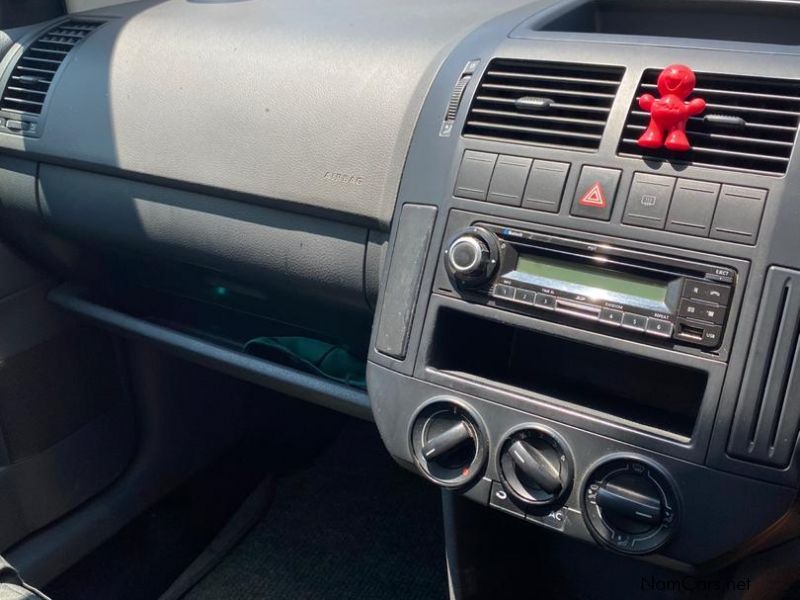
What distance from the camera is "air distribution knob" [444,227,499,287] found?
43.1 inches

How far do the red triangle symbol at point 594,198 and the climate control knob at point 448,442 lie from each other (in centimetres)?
29

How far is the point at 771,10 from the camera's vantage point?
4.19ft

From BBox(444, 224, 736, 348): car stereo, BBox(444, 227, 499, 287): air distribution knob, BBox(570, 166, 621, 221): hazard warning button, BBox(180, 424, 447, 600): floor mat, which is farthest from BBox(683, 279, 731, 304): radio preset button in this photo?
BBox(180, 424, 447, 600): floor mat

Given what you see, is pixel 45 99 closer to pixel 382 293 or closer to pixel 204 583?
pixel 382 293

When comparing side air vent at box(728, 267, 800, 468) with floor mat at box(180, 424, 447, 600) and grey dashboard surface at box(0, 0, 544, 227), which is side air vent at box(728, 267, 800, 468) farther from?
floor mat at box(180, 424, 447, 600)

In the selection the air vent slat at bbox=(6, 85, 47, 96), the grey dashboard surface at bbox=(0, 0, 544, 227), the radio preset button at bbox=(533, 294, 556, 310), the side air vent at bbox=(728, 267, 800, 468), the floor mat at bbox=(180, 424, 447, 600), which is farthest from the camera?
the floor mat at bbox=(180, 424, 447, 600)

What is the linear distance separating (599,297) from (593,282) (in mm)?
23

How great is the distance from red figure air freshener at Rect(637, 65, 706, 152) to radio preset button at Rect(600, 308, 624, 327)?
0.19 m

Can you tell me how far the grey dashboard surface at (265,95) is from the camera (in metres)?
1.28

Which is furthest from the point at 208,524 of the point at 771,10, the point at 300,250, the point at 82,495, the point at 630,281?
the point at 771,10

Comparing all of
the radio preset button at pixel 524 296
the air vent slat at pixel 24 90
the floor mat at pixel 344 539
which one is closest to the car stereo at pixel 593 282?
the radio preset button at pixel 524 296

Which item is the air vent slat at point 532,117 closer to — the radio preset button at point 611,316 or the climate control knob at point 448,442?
the radio preset button at point 611,316

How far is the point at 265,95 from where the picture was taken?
1375 millimetres

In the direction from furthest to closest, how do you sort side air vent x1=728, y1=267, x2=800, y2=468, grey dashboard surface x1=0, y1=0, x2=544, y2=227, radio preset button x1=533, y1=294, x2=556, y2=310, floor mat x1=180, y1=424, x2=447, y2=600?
floor mat x1=180, y1=424, x2=447, y2=600 → grey dashboard surface x1=0, y1=0, x2=544, y2=227 → radio preset button x1=533, y1=294, x2=556, y2=310 → side air vent x1=728, y1=267, x2=800, y2=468
